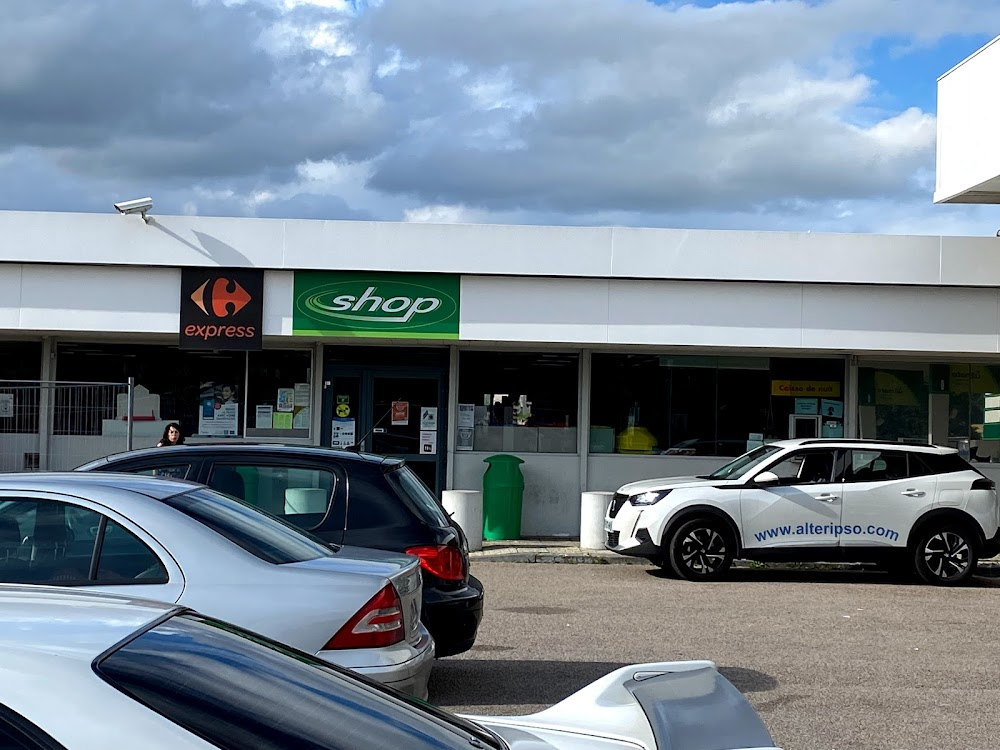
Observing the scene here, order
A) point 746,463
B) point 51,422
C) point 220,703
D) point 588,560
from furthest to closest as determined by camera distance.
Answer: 1. point 51,422
2. point 588,560
3. point 746,463
4. point 220,703

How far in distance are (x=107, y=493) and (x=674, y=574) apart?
10639mm

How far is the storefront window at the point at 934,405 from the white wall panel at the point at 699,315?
2.37 meters

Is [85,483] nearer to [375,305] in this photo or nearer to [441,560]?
Result: [441,560]

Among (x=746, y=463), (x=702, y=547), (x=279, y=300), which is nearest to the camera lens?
(x=702, y=547)

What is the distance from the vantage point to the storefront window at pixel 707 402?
19328 millimetres

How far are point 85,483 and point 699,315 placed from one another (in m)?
13.3

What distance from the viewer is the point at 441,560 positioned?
25.0ft

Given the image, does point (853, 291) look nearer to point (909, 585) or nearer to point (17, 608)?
point (909, 585)

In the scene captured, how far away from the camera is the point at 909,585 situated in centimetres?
1515

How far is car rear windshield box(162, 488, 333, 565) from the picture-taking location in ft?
18.4

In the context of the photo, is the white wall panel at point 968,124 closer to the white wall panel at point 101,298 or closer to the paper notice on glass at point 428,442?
the paper notice on glass at point 428,442

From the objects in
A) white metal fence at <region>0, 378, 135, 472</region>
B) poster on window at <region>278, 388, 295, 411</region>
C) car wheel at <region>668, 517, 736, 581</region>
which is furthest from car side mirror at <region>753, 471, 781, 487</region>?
white metal fence at <region>0, 378, 135, 472</region>

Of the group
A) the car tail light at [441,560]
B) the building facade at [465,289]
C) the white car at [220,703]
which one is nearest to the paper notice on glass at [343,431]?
the building facade at [465,289]

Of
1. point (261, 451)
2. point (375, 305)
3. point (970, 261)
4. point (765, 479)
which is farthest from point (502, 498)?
point (261, 451)
